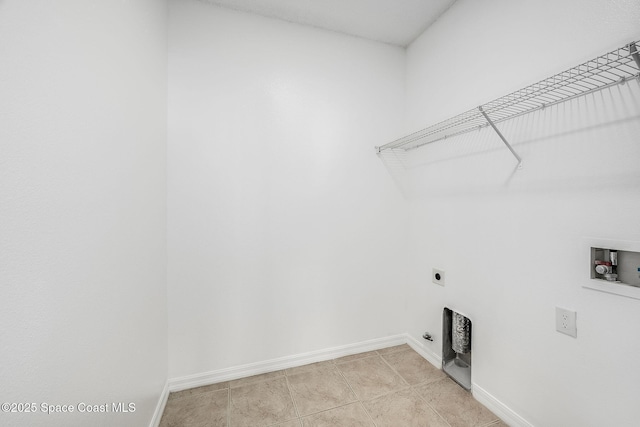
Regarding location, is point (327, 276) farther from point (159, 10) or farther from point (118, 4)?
point (159, 10)

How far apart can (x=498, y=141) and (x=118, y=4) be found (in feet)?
6.36

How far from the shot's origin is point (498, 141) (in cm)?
143

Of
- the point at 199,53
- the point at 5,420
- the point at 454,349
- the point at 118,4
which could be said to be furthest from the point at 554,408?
the point at 199,53

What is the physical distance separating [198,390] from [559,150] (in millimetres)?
2511

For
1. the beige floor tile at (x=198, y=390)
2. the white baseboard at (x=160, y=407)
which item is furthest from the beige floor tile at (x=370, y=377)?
the white baseboard at (x=160, y=407)

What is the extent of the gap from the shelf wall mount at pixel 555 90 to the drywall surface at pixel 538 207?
0.17 ft

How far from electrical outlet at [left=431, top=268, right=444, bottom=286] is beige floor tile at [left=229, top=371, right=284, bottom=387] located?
136 cm

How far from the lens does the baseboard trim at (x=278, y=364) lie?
1.70 meters

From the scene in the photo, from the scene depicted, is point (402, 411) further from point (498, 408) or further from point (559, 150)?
point (559, 150)

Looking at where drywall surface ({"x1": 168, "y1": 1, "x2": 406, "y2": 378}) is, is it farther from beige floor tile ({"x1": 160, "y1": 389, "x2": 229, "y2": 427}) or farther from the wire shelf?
the wire shelf

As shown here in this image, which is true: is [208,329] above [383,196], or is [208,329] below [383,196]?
below

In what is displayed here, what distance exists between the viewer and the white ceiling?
1.72 m

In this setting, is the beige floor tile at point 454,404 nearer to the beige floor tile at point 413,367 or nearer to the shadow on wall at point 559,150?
the beige floor tile at point 413,367

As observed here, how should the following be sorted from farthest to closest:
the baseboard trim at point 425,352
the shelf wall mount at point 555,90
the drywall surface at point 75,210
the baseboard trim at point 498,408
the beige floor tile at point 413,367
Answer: the baseboard trim at point 425,352 → the beige floor tile at point 413,367 → the baseboard trim at point 498,408 → the shelf wall mount at point 555,90 → the drywall surface at point 75,210
